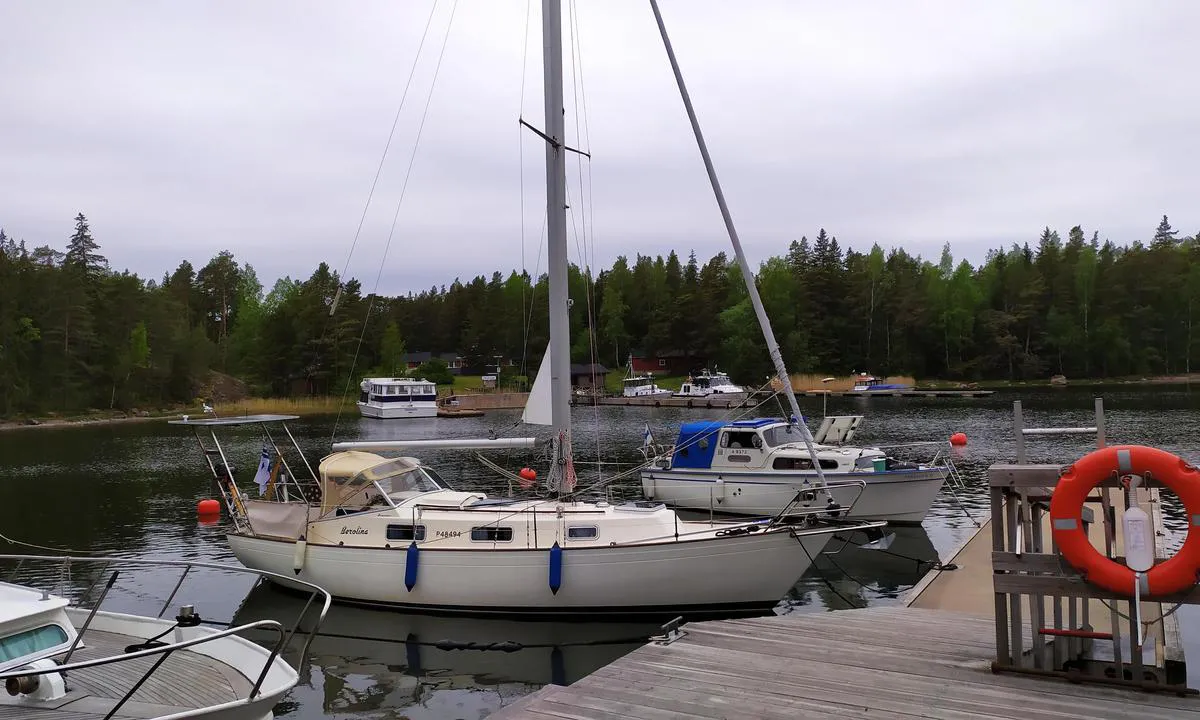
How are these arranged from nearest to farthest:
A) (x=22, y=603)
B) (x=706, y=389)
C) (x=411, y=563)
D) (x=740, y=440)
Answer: (x=22, y=603), (x=411, y=563), (x=740, y=440), (x=706, y=389)

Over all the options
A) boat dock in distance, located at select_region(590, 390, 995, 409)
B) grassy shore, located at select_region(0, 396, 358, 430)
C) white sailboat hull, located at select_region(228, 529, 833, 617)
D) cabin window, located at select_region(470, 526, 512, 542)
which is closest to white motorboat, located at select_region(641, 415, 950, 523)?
white sailboat hull, located at select_region(228, 529, 833, 617)

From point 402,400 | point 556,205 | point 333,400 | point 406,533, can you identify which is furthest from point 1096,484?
point 333,400

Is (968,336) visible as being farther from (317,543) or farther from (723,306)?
(317,543)

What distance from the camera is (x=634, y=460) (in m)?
34.3

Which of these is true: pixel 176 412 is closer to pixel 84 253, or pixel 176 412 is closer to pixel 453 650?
pixel 84 253

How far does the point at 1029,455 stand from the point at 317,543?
26.6 meters

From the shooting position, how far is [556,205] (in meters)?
16.1


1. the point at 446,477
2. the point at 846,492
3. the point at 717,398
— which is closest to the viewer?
the point at 846,492

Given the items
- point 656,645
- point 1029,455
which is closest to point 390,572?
point 656,645

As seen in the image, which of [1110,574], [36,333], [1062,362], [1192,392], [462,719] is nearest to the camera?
[1110,574]

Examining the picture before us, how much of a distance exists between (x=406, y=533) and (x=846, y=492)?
432 inches

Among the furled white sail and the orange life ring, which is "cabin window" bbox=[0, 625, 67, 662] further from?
the orange life ring

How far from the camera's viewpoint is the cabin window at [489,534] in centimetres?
1397

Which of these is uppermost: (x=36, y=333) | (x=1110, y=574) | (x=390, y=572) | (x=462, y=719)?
(x=36, y=333)
